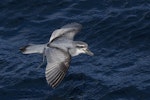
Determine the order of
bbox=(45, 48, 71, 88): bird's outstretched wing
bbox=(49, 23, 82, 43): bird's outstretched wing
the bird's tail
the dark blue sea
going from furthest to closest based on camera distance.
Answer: bbox=(49, 23, 82, 43): bird's outstretched wing → the dark blue sea → the bird's tail → bbox=(45, 48, 71, 88): bird's outstretched wing

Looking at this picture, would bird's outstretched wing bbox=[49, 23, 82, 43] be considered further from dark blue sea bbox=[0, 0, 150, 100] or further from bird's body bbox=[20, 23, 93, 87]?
dark blue sea bbox=[0, 0, 150, 100]

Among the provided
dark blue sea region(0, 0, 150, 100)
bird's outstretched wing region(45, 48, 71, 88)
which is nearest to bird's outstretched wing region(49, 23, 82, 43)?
bird's outstretched wing region(45, 48, 71, 88)

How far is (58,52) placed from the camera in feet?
47.2

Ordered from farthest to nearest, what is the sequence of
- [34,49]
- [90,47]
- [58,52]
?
[90,47] → [34,49] → [58,52]

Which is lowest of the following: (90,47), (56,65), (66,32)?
(90,47)

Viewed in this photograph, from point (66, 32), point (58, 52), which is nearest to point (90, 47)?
point (66, 32)

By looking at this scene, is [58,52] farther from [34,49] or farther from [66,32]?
[66,32]

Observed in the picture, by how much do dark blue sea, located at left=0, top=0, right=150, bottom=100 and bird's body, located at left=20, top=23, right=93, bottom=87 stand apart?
1378mm

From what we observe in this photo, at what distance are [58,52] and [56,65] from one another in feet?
1.33

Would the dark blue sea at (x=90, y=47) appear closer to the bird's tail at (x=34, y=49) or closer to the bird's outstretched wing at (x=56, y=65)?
the bird's tail at (x=34, y=49)

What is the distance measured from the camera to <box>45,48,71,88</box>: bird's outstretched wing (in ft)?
45.5

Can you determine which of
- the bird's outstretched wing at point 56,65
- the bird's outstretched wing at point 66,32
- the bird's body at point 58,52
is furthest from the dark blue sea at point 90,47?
the bird's outstretched wing at point 56,65

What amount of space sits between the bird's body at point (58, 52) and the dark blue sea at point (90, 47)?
1.38 metres

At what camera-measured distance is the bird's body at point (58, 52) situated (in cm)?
1395
